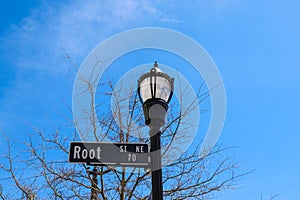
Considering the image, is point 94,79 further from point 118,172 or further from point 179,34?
point 179,34

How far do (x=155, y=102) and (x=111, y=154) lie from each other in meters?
0.63

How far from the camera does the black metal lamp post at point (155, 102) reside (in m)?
2.55

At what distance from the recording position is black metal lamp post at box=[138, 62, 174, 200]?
8.38 feet

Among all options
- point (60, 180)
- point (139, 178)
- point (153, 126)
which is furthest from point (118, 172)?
point (153, 126)

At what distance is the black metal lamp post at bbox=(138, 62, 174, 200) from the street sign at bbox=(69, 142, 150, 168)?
0.11 metres

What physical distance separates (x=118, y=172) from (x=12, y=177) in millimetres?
2433

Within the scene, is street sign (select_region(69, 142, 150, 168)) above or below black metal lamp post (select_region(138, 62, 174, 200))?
below

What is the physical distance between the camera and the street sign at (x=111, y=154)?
8.43 ft

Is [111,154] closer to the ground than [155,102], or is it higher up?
closer to the ground

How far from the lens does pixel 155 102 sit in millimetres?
2676

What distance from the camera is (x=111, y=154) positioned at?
263cm

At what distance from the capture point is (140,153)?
262 cm

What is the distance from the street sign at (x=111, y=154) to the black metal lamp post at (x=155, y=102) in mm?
109

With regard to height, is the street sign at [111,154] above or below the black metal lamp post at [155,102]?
below
